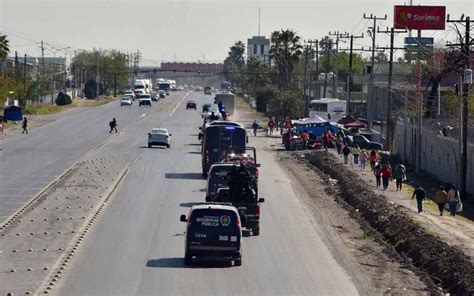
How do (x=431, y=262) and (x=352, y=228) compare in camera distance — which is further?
(x=352, y=228)

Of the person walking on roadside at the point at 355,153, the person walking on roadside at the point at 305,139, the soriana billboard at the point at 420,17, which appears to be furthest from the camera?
the soriana billboard at the point at 420,17

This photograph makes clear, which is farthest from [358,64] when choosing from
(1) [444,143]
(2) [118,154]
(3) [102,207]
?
(3) [102,207]

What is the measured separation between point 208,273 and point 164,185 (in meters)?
26.4

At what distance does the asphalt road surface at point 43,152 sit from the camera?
51619 millimetres

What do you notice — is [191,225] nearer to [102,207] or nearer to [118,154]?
[102,207]

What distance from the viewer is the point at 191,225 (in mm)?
28953

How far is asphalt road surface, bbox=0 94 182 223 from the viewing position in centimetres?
5162

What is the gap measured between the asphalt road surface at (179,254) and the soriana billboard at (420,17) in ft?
198

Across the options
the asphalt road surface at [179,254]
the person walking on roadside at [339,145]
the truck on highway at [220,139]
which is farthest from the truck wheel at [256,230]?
the person walking on roadside at [339,145]

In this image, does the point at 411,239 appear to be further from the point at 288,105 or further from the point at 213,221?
the point at 288,105

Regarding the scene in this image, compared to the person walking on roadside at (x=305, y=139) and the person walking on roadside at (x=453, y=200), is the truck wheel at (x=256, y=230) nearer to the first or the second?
the person walking on roadside at (x=453, y=200)

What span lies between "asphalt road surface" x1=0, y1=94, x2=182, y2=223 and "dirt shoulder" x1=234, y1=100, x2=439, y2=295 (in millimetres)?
11927

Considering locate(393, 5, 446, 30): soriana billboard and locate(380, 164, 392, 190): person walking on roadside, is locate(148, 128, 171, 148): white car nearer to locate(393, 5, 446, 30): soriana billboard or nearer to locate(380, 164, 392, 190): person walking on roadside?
locate(380, 164, 392, 190): person walking on roadside

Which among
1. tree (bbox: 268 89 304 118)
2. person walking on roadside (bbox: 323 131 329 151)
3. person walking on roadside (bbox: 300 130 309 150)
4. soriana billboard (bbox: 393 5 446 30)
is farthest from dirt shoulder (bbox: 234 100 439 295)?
soriana billboard (bbox: 393 5 446 30)
